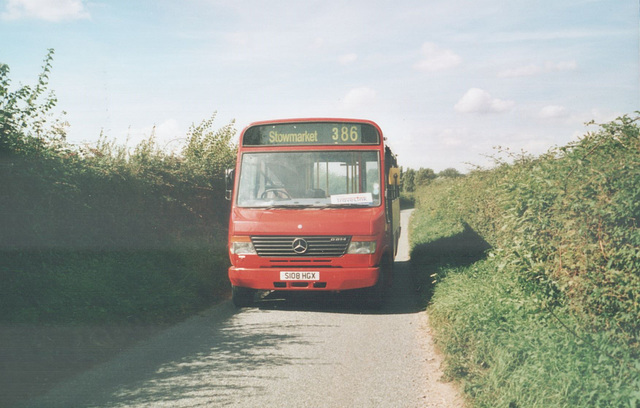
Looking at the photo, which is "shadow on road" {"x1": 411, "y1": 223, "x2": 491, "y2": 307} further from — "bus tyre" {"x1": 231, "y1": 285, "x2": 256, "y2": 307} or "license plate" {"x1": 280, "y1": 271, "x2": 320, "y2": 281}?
"bus tyre" {"x1": 231, "y1": 285, "x2": 256, "y2": 307}

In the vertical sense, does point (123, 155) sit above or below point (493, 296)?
above

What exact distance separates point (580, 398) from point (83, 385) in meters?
4.08

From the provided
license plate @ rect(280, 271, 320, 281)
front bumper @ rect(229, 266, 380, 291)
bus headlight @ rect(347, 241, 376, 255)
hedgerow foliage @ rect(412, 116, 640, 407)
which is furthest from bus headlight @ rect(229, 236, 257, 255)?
hedgerow foliage @ rect(412, 116, 640, 407)

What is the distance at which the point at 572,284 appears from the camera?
4.21 m

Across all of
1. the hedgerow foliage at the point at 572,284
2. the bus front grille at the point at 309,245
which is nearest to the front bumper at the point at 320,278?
the bus front grille at the point at 309,245

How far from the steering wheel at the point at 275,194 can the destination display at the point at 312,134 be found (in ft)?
2.75

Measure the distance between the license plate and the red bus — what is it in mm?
15

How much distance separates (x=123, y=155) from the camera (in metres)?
10.3

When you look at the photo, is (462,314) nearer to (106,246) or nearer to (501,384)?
(501,384)

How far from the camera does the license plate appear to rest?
839cm

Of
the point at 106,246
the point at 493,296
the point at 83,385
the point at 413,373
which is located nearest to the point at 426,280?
the point at 493,296

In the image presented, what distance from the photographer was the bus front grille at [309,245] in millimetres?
8359

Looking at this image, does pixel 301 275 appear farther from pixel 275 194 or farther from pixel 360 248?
pixel 275 194

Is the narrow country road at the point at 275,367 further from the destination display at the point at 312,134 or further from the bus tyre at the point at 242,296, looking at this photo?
the destination display at the point at 312,134
